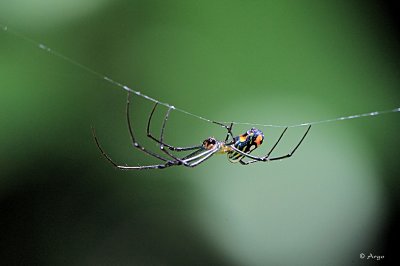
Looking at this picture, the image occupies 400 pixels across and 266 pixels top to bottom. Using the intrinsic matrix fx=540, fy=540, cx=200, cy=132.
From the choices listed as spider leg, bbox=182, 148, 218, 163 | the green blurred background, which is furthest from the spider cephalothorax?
the green blurred background

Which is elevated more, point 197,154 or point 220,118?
point 220,118

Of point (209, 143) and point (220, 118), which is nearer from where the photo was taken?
point (209, 143)

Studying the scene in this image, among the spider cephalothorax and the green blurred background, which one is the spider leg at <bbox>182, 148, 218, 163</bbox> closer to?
the spider cephalothorax

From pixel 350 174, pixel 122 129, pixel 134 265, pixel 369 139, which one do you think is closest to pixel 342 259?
pixel 350 174

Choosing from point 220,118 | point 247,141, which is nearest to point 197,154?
point 247,141

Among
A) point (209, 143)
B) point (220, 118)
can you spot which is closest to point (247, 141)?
point (209, 143)

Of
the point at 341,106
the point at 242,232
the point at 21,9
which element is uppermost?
the point at 21,9

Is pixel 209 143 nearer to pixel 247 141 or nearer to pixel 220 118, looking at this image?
pixel 247 141

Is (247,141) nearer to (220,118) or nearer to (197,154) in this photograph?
(197,154)

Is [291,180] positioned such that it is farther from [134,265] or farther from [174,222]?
[134,265]

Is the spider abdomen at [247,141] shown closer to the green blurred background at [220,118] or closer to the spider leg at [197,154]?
the spider leg at [197,154]
